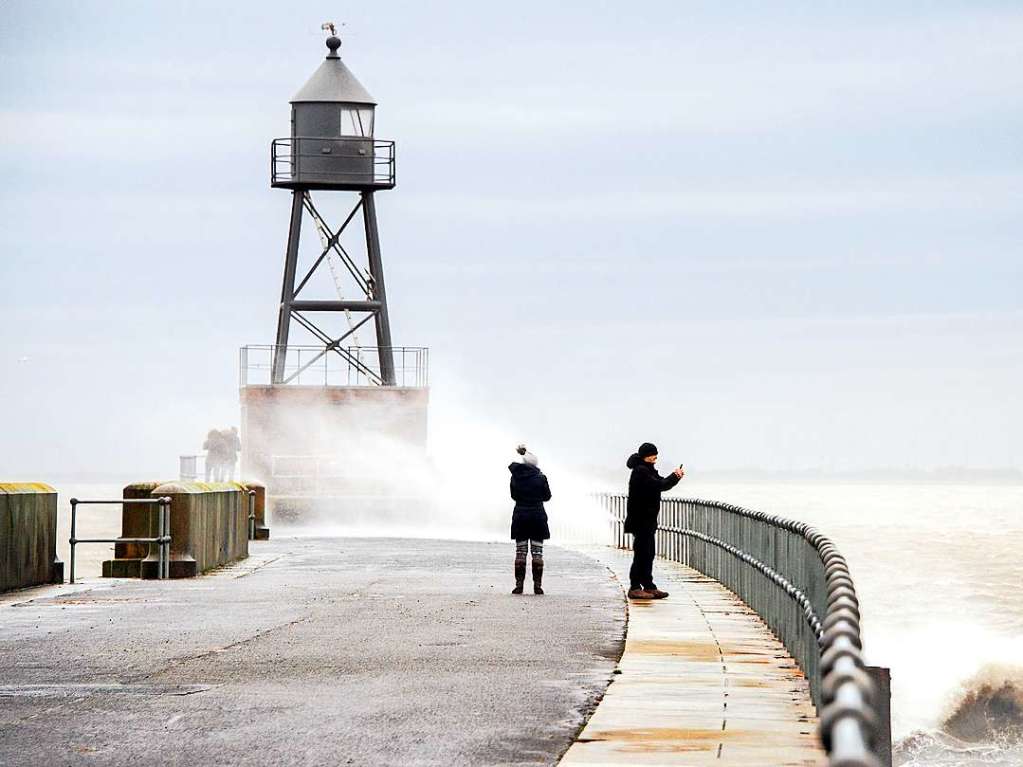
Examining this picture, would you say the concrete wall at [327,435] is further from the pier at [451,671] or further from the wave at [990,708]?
the pier at [451,671]

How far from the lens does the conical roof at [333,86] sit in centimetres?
5894

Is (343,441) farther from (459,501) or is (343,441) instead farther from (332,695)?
(332,695)

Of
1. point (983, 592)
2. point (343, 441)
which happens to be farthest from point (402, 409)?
point (983, 592)

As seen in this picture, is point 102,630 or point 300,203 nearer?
point 102,630

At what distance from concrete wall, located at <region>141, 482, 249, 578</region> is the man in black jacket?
6.96m

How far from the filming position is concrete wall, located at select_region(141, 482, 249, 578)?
25266 mm

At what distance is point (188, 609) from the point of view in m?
19.9

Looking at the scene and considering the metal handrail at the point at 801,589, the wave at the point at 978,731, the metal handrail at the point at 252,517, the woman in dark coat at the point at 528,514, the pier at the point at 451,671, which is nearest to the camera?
the metal handrail at the point at 801,589

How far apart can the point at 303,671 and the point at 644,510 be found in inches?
305

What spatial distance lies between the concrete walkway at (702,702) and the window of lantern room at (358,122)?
42292 mm

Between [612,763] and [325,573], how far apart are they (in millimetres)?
17005

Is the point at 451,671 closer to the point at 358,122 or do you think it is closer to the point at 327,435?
the point at 327,435

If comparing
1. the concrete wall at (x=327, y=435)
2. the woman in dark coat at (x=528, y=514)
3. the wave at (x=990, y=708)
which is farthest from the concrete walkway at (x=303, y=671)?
the concrete wall at (x=327, y=435)

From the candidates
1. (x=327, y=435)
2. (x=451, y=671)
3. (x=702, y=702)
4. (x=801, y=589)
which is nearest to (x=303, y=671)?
(x=451, y=671)
